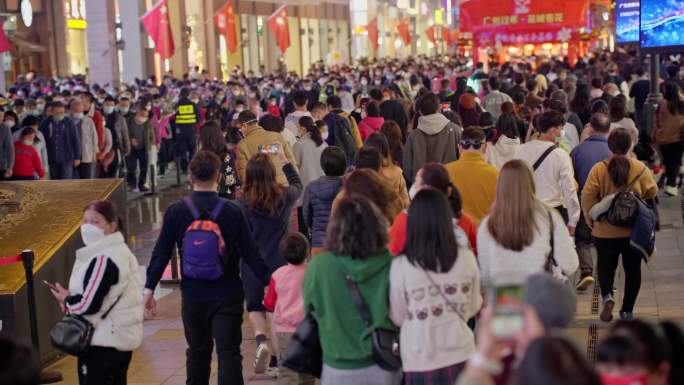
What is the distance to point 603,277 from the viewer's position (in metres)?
10.1

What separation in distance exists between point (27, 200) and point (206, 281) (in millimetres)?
4155

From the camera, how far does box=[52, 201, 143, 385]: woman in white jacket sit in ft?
22.7

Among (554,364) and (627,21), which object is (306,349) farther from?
(627,21)

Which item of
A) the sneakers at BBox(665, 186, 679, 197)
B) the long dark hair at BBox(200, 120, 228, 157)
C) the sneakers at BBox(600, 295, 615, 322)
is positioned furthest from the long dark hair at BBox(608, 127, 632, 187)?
the sneakers at BBox(665, 186, 679, 197)

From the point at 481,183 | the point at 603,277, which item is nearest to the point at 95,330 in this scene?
the point at 481,183

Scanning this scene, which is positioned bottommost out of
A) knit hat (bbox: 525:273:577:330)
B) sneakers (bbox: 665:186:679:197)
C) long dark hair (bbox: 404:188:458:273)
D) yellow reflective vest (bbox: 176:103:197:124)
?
sneakers (bbox: 665:186:679:197)

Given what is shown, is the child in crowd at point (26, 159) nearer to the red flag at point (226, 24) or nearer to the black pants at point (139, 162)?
the black pants at point (139, 162)

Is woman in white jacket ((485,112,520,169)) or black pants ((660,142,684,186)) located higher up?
woman in white jacket ((485,112,520,169))

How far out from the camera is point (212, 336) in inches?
308

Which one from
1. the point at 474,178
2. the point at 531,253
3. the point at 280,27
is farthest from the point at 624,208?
the point at 280,27

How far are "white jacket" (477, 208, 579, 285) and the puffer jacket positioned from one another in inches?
97.7

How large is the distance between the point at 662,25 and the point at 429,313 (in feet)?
43.0

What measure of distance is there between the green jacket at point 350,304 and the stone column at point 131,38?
4208cm

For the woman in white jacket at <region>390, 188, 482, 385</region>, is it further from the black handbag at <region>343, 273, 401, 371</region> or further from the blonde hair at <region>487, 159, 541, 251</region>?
the blonde hair at <region>487, 159, 541, 251</region>
